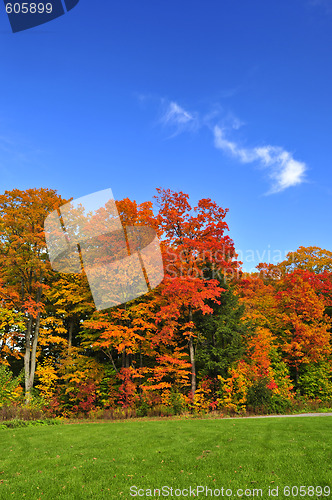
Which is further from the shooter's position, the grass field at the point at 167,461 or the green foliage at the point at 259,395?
the green foliage at the point at 259,395

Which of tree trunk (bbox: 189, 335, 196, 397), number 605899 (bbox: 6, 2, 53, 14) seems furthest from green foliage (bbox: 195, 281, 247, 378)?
number 605899 (bbox: 6, 2, 53, 14)

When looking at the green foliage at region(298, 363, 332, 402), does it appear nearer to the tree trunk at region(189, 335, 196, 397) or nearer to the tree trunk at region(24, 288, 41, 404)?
the tree trunk at region(189, 335, 196, 397)

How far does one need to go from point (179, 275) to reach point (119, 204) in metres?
5.63

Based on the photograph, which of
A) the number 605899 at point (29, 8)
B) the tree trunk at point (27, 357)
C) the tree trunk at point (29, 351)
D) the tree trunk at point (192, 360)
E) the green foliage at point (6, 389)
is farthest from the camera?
the tree trunk at point (29, 351)

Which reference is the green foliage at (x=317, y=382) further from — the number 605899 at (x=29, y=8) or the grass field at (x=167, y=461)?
the number 605899 at (x=29, y=8)

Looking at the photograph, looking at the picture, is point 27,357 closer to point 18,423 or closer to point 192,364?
point 18,423

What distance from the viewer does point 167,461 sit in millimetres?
7477

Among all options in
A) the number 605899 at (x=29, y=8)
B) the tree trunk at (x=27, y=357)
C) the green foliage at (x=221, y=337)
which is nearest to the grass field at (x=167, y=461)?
the green foliage at (x=221, y=337)

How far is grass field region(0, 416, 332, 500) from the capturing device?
235 inches

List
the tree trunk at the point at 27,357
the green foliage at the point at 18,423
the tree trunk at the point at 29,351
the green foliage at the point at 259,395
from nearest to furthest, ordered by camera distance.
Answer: the green foliage at the point at 18,423, the green foliage at the point at 259,395, the tree trunk at the point at 27,357, the tree trunk at the point at 29,351

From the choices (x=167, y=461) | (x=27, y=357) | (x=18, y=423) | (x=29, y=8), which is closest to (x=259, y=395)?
(x=167, y=461)

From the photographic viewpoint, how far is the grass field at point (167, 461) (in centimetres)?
596

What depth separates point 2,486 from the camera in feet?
20.9

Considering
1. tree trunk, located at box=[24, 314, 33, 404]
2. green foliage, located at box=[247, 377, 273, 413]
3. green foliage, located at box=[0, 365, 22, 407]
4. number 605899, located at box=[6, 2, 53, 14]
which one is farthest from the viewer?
tree trunk, located at box=[24, 314, 33, 404]
